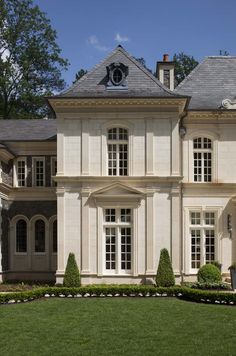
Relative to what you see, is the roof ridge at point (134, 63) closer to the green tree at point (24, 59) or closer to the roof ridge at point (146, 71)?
the roof ridge at point (146, 71)

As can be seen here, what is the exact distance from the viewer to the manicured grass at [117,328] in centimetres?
1433

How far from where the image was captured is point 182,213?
93.7 ft

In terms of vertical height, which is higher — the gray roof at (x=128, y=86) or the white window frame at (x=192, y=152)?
the gray roof at (x=128, y=86)

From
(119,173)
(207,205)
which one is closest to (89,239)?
(119,173)

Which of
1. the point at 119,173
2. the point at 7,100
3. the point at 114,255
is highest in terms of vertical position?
the point at 7,100

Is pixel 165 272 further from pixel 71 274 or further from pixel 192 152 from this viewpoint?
pixel 192 152

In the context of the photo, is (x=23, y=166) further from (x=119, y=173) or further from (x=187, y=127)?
(x=187, y=127)

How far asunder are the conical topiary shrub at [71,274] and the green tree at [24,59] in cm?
2496

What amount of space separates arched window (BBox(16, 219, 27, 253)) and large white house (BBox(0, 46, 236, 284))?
4.88 meters

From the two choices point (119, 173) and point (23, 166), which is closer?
point (119, 173)

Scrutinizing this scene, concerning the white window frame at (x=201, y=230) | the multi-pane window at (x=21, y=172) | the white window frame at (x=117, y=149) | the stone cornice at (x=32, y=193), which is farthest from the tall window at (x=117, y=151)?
the multi-pane window at (x=21, y=172)

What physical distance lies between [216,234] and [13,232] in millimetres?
10958

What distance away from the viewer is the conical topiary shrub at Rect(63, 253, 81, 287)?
A: 2560cm

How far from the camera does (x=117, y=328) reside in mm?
16734
